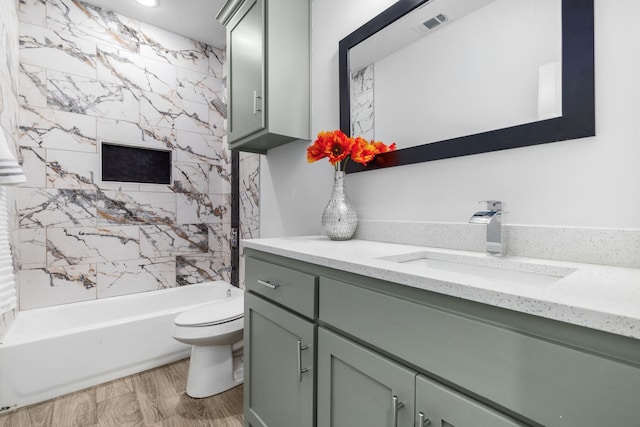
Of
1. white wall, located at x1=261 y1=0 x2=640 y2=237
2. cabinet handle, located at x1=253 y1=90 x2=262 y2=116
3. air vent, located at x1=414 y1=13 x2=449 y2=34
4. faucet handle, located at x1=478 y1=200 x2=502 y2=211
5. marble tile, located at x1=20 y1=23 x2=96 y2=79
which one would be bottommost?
faucet handle, located at x1=478 y1=200 x2=502 y2=211

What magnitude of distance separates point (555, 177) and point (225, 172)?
2951mm

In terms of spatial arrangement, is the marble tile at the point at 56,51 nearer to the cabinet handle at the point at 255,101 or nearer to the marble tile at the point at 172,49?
the marble tile at the point at 172,49

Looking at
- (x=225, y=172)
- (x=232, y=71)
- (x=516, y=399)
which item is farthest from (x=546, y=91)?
(x=225, y=172)

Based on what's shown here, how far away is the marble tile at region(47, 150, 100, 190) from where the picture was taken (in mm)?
2416

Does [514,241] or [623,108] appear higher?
[623,108]

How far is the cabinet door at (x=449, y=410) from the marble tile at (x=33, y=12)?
11.4 feet

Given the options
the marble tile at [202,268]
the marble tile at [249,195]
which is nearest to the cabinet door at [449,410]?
the marble tile at [249,195]

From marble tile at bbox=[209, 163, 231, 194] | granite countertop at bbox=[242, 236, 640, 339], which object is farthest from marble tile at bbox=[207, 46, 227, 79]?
granite countertop at bbox=[242, 236, 640, 339]

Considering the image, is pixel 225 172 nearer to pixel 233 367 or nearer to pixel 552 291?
pixel 233 367

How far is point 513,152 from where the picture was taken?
40.1 inches

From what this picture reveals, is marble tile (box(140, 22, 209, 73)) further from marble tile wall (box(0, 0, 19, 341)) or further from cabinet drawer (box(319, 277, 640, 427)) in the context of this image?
cabinet drawer (box(319, 277, 640, 427))

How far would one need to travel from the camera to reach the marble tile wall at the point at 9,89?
182cm

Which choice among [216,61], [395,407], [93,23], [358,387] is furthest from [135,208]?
[395,407]

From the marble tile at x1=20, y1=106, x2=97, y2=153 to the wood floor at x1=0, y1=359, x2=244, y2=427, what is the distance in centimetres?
184
